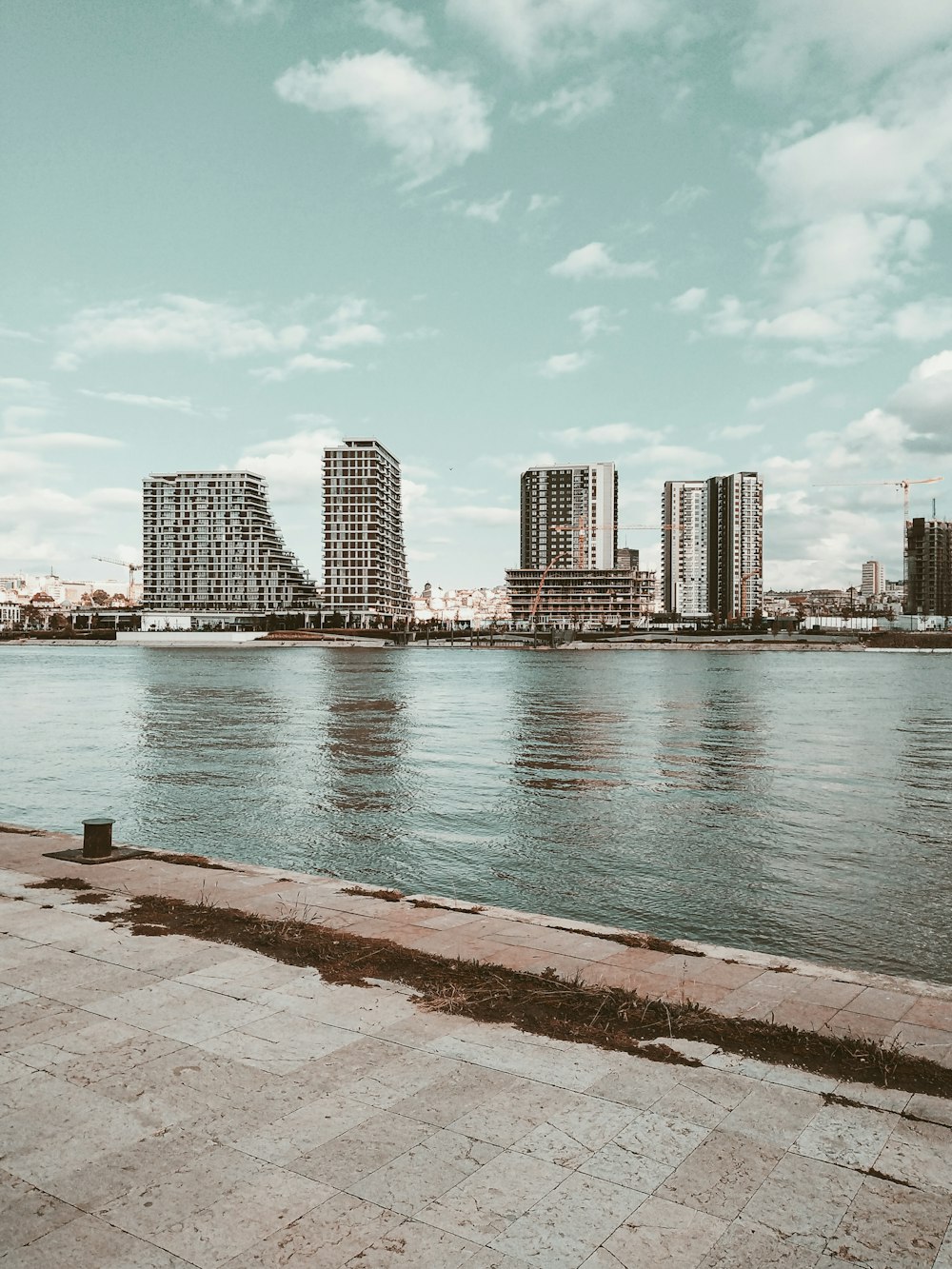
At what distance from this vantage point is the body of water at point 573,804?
1609 cm

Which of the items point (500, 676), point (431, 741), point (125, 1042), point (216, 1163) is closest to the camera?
point (216, 1163)

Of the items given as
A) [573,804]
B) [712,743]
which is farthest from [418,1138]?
[712,743]

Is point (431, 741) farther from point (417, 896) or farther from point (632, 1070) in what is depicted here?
point (632, 1070)

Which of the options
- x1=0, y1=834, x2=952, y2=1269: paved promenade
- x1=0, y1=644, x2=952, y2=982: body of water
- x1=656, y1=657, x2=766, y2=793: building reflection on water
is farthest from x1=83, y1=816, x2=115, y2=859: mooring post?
x1=656, y1=657, x2=766, y2=793: building reflection on water

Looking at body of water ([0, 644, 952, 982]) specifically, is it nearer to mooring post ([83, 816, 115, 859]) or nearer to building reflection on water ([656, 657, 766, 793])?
building reflection on water ([656, 657, 766, 793])

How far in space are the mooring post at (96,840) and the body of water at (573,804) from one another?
4.65 m

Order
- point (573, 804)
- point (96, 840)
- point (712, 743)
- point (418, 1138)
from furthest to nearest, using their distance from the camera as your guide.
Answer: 1. point (712, 743)
2. point (573, 804)
3. point (96, 840)
4. point (418, 1138)

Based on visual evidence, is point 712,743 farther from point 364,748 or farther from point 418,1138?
point 418,1138

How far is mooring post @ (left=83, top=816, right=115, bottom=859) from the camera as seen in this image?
14.3 m

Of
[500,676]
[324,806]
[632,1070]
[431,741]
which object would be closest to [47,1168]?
[632,1070]

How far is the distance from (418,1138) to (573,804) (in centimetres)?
2071

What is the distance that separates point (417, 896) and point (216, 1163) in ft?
23.2

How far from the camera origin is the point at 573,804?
85.5 feet

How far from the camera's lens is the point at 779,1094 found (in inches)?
248
